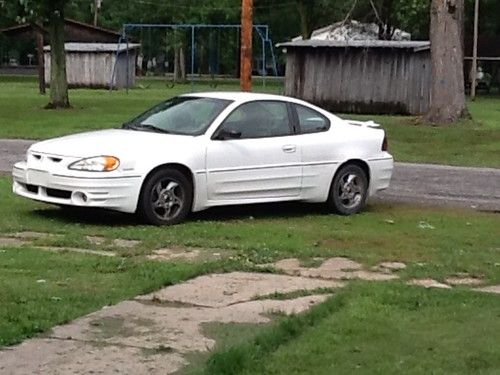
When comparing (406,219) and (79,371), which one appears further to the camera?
(406,219)

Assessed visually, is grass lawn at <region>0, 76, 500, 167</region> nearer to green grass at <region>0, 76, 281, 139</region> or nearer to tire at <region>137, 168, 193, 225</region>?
green grass at <region>0, 76, 281, 139</region>

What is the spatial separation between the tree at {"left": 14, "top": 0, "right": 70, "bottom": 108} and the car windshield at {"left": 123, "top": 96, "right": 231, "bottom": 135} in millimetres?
19853

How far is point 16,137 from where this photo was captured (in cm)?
2506

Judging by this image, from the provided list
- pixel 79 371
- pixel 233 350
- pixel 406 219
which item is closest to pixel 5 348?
pixel 79 371

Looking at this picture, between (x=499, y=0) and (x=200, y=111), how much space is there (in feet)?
173

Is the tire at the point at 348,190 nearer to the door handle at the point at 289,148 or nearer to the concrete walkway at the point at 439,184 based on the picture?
the door handle at the point at 289,148

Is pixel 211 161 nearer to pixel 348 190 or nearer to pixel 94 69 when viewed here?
pixel 348 190

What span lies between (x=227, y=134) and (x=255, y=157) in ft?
1.35

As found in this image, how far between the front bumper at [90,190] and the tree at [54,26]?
2106cm

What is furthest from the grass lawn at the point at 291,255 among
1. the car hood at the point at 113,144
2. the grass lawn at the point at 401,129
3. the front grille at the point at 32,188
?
the grass lawn at the point at 401,129

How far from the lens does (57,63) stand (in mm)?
34750

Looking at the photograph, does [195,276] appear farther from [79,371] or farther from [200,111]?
[200,111]

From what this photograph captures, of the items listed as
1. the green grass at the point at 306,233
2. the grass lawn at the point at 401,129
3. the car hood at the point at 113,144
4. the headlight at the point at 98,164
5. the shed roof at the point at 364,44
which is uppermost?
the shed roof at the point at 364,44

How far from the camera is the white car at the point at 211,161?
1167 cm
